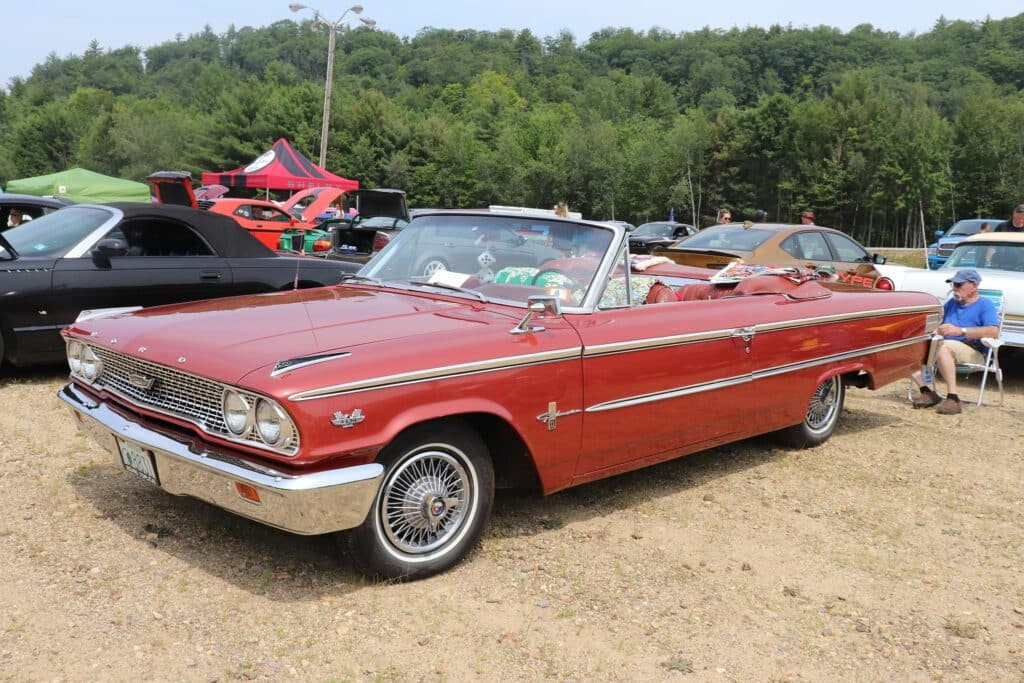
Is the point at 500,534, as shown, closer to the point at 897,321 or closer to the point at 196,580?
the point at 196,580

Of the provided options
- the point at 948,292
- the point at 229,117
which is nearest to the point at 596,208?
the point at 229,117

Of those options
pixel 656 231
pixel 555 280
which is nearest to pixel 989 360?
pixel 555 280

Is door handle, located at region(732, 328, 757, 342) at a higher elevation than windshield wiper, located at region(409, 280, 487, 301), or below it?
below

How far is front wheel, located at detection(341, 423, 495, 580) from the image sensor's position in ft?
11.6

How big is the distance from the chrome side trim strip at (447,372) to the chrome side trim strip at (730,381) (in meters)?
0.33

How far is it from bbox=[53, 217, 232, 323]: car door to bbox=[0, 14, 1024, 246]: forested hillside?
46111 millimetres

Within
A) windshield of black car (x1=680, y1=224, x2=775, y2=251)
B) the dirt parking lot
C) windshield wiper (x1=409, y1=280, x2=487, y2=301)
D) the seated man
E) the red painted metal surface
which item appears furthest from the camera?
windshield of black car (x1=680, y1=224, x2=775, y2=251)

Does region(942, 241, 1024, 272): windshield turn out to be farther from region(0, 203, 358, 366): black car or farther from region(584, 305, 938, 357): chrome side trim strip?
region(0, 203, 358, 366): black car

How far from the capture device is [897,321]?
6.20 meters

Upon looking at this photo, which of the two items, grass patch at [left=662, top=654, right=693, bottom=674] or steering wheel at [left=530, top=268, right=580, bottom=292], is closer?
grass patch at [left=662, top=654, right=693, bottom=674]

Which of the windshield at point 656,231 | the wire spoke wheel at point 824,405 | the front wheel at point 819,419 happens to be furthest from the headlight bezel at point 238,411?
the windshield at point 656,231

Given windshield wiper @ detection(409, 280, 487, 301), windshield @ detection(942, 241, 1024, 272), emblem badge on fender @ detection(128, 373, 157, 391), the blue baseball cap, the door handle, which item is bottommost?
windshield @ detection(942, 241, 1024, 272)

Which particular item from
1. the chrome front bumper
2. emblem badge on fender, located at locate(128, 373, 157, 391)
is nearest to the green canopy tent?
emblem badge on fender, located at locate(128, 373, 157, 391)

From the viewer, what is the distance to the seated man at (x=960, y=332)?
7.72 m
